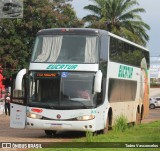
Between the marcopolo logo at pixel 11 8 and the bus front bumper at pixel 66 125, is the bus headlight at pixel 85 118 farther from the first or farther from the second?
the marcopolo logo at pixel 11 8

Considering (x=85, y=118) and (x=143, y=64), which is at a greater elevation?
(x=143, y=64)

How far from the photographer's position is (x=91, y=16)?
56094mm

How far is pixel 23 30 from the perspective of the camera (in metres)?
45.0

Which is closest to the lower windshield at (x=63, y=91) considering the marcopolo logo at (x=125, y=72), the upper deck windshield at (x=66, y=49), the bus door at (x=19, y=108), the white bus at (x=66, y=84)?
the white bus at (x=66, y=84)

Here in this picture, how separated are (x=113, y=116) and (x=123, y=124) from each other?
0.95m

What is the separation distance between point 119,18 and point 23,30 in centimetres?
1459

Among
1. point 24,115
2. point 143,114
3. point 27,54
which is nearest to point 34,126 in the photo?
point 24,115

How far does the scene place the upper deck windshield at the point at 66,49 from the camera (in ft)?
59.7

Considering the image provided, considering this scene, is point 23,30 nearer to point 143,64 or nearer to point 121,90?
point 143,64

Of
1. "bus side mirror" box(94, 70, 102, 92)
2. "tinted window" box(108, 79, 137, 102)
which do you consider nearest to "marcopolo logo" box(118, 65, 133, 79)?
"tinted window" box(108, 79, 137, 102)

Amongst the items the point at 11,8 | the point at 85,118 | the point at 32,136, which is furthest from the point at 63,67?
the point at 11,8

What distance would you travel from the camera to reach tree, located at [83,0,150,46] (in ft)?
178

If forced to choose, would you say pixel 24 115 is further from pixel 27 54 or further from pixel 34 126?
pixel 27 54

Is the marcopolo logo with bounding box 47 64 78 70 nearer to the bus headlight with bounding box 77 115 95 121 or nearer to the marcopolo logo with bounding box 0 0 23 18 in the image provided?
the bus headlight with bounding box 77 115 95 121
